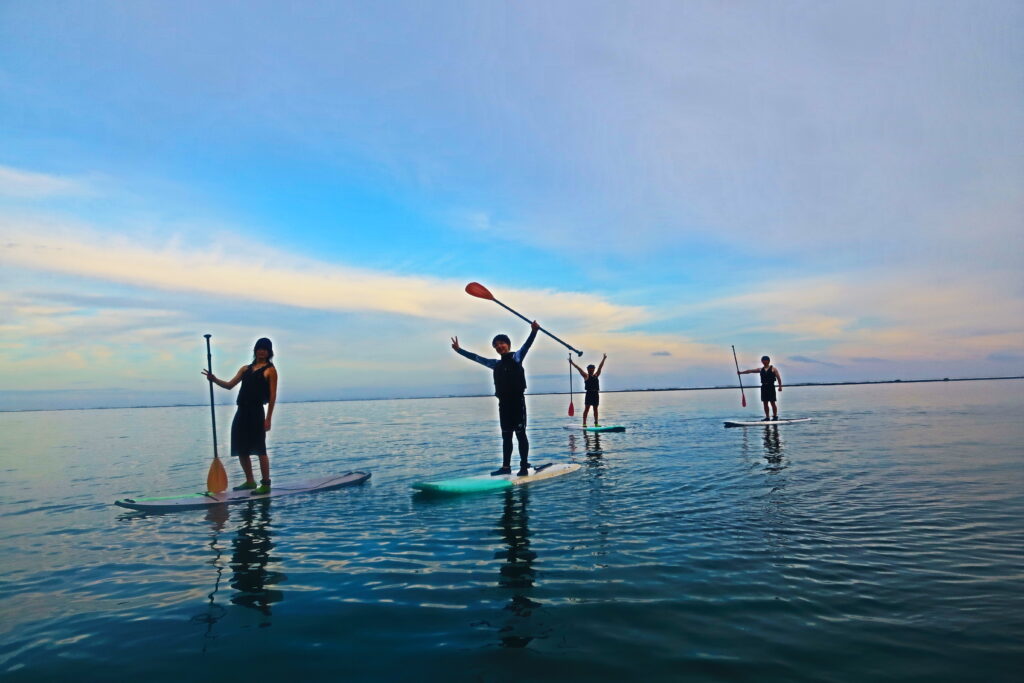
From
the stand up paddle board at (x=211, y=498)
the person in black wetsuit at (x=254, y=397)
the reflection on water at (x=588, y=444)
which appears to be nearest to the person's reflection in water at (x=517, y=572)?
the stand up paddle board at (x=211, y=498)

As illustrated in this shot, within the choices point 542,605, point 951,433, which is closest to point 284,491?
point 542,605

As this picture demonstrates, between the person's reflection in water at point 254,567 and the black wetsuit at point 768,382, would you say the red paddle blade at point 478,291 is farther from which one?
the black wetsuit at point 768,382

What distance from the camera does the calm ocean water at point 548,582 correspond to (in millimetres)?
4219

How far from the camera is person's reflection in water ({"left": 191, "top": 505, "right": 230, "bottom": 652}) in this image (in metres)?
5.07

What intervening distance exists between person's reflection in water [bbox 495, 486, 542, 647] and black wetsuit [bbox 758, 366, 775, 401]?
17589 mm

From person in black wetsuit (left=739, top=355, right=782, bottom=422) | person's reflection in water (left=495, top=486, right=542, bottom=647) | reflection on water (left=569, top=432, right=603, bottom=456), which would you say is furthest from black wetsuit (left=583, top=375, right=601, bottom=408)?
person's reflection in water (left=495, top=486, right=542, bottom=647)

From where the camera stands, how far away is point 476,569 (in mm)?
6371

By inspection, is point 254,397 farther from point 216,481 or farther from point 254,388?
point 216,481

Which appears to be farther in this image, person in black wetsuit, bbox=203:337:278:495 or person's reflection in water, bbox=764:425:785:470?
person's reflection in water, bbox=764:425:785:470

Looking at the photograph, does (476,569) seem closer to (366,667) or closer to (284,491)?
(366,667)

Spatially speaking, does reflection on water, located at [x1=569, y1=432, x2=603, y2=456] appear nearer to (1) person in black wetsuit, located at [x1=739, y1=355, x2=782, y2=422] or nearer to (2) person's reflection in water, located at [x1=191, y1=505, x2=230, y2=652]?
(1) person in black wetsuit, located at [x1=739, y1=355, x2=782, y2=422]

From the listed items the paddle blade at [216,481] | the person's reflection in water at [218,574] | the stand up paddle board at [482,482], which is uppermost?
the paddle blade at [216,481]

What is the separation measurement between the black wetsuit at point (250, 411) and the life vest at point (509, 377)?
4.48m

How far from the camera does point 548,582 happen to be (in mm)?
5852
